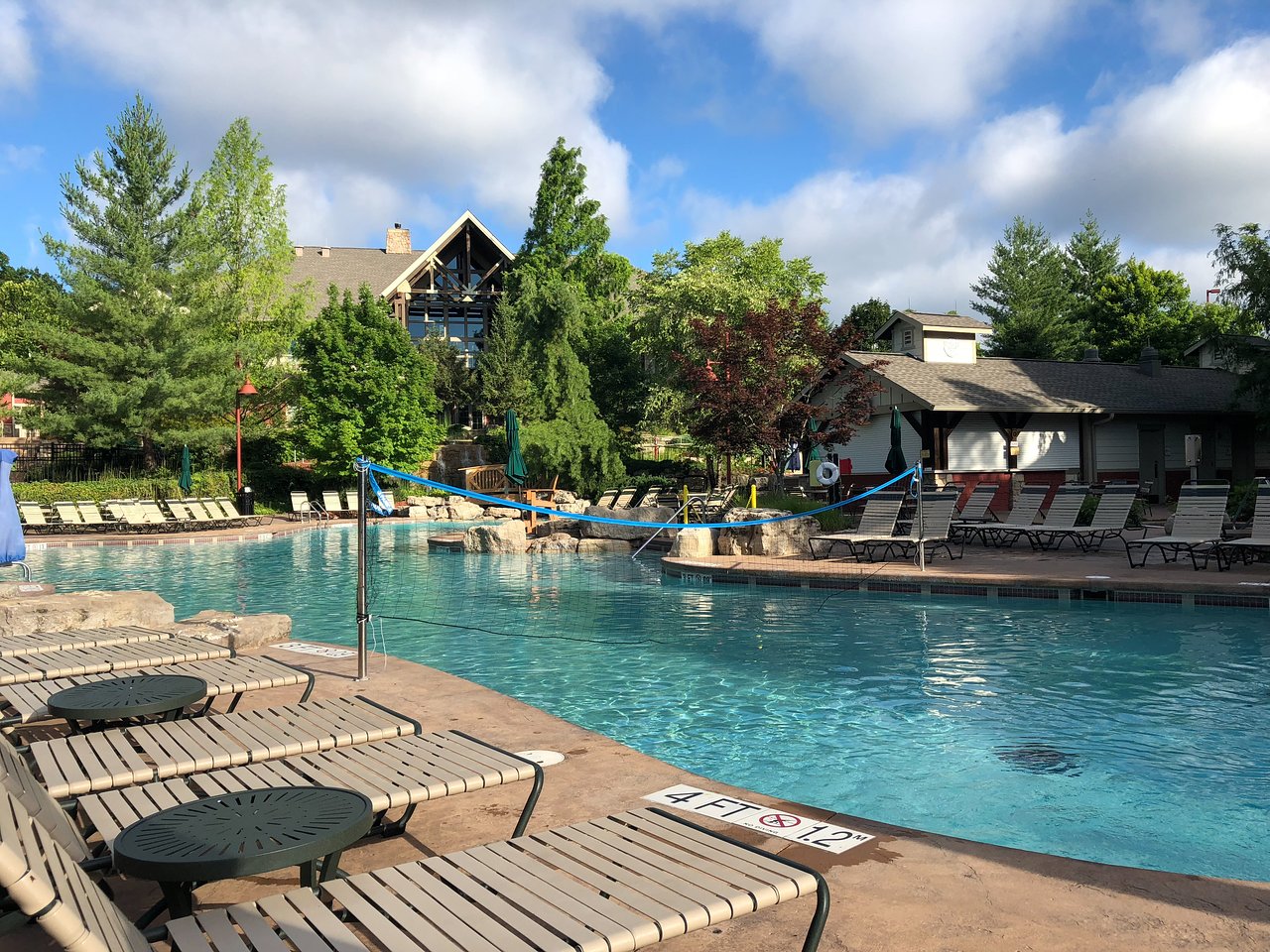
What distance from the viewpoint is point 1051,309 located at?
4484 cm

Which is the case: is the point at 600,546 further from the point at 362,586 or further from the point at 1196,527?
the point at 362,586

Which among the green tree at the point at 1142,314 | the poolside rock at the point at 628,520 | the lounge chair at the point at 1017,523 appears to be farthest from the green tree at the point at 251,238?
the green tree at the point at 1142,314

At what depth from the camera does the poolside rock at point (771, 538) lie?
15.0 metres

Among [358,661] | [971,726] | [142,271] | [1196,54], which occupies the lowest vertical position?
[971,726]

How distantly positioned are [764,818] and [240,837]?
2130 mm

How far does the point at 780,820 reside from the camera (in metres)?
3.79

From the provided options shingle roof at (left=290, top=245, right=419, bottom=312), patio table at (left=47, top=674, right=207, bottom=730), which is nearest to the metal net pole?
patio table at (left=47, top=674, right=207, bottom=730)

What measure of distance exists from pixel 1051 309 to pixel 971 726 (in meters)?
43.9

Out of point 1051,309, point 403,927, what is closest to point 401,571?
point 403,927

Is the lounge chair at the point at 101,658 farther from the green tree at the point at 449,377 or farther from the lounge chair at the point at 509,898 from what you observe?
the green tree at the point at 449,377

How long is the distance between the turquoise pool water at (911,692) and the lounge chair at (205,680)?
1.04 meters

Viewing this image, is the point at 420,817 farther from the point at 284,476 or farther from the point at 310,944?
the point at 284,476

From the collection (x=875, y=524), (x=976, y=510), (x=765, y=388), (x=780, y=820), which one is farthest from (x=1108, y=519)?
(x=780, y=820)

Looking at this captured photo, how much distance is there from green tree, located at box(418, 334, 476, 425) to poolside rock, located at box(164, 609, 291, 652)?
29888 millimetres
